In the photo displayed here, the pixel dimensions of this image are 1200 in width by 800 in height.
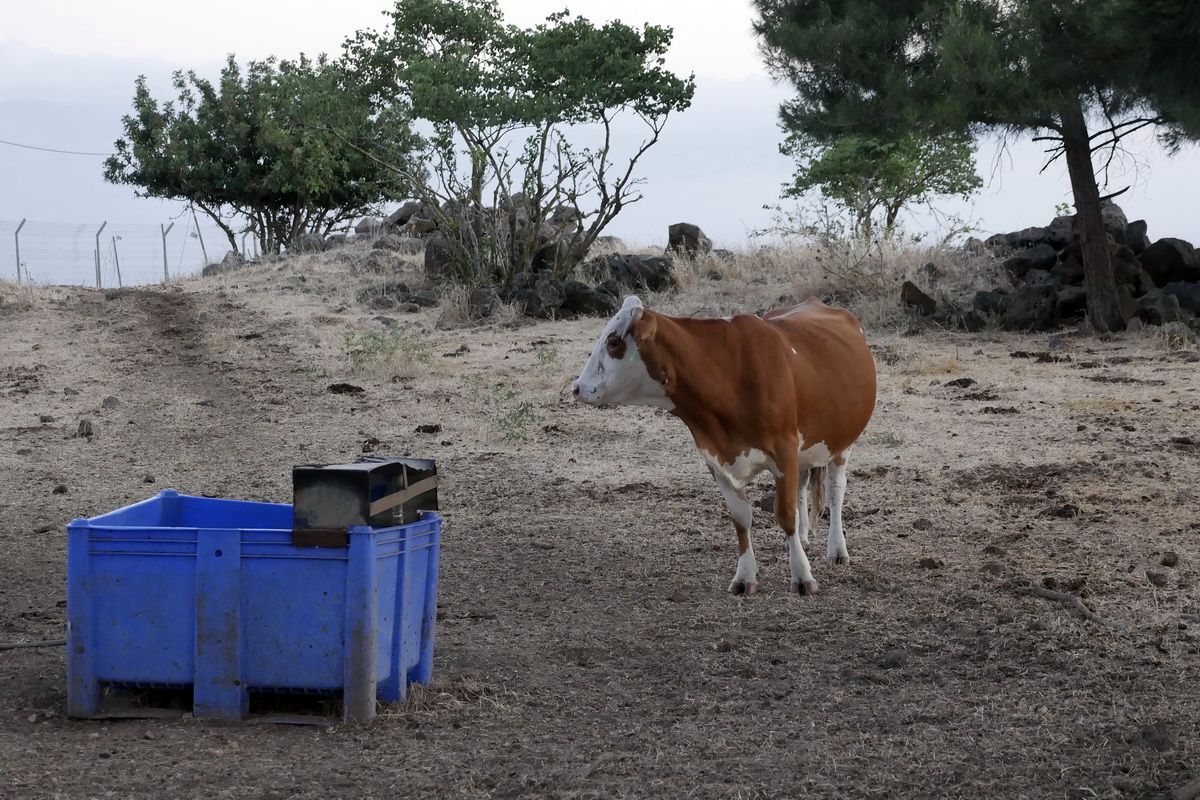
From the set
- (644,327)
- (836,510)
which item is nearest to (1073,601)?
(836,510)

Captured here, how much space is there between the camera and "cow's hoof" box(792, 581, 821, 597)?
5836 mm

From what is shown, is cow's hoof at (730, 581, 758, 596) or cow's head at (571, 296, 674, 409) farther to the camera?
cow's hoof at (730, 581, 758, 596)

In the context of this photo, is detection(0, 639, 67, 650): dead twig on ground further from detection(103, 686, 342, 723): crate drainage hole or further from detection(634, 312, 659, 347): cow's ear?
detection(634, 312, 659, 347): cow's ear

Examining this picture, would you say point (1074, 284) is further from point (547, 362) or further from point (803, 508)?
point (803, 508)

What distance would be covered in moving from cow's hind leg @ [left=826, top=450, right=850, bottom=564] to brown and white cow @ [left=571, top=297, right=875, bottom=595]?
51 cm

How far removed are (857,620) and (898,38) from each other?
11.6 metres

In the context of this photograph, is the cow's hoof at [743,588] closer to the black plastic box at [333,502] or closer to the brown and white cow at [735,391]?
the brown and white cow at [735,391]

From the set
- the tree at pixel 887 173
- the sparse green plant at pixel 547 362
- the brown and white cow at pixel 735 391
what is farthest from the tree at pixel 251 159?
the brown and white cow at pixel 735 391

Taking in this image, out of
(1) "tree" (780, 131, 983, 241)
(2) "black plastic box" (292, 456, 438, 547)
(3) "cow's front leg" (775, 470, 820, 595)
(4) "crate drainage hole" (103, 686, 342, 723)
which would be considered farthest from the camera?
(1) "tree" (780, 131, 983, 241)

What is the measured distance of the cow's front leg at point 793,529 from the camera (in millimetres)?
5703

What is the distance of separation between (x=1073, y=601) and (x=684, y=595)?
171cm

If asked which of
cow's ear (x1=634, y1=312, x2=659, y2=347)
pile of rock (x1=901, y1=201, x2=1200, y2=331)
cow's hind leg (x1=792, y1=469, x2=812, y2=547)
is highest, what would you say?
pile of rock (x1=901, y1=201, x2=1200, y2=331)

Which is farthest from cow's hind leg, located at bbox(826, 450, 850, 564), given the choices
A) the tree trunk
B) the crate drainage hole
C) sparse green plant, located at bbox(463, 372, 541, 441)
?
the tree trunk

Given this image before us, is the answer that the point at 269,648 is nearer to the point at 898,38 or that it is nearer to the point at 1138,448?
the point at 1138,448
